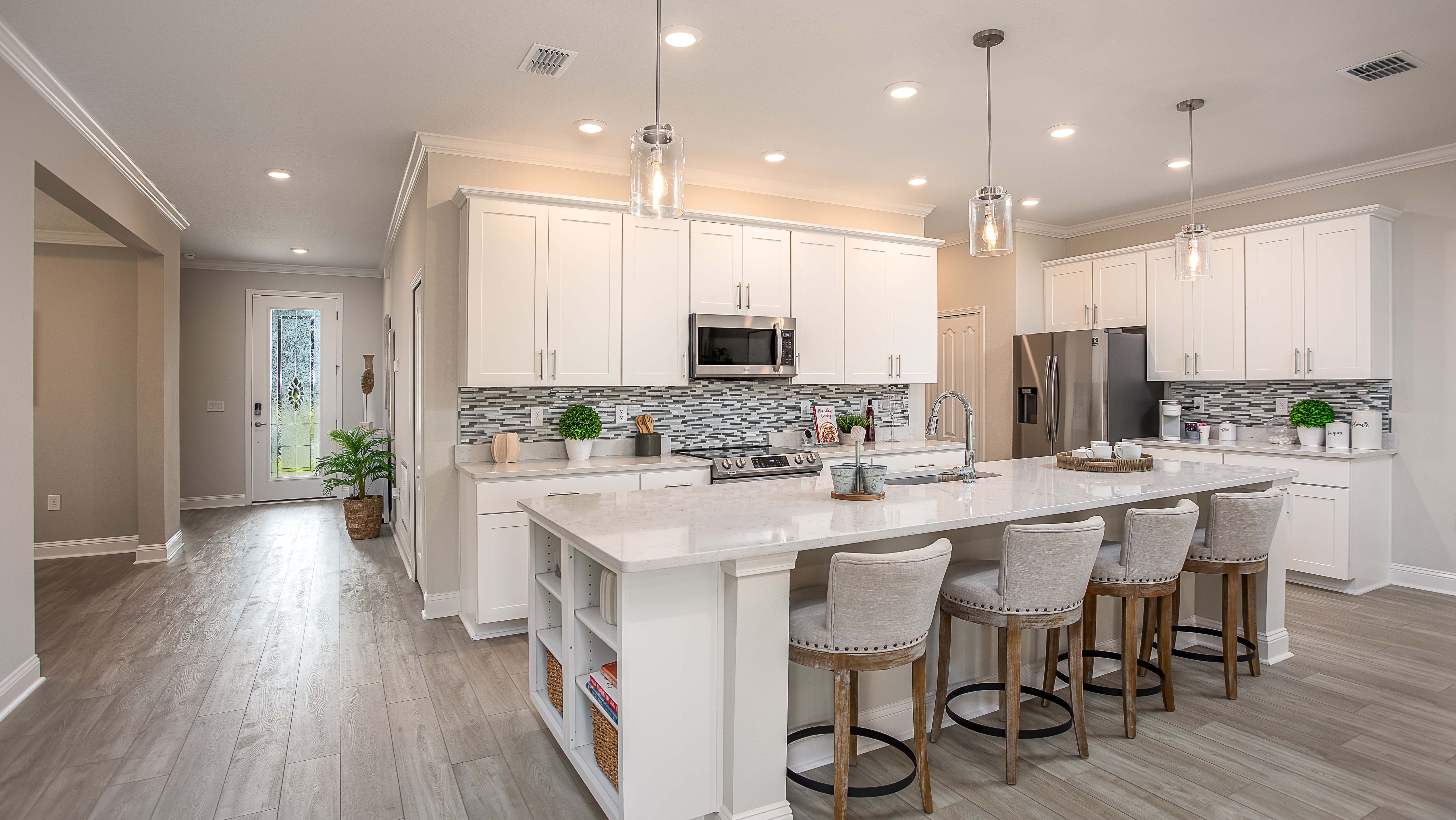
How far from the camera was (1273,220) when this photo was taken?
5.30m

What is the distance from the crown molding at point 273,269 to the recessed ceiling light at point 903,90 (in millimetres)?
6909

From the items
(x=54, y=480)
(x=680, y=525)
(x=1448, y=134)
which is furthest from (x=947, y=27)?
(x=54, y=480)

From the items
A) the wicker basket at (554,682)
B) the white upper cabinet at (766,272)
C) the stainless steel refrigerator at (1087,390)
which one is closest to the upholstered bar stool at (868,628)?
the wicker basket at (554,682)

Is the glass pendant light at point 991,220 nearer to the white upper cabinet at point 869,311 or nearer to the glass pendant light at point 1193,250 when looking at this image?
the glass pendant light at point 1193,250

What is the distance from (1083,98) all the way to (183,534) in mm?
7621

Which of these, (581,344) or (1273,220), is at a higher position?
(1273,220)

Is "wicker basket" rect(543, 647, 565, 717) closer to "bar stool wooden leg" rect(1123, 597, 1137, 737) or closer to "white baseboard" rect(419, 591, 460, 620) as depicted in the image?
"white baseboard" rect(419, 591, 460, 620)

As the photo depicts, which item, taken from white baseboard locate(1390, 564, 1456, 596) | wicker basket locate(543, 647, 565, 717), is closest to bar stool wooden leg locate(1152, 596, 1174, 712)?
wicker basket locate(543, 647, 565, 717)

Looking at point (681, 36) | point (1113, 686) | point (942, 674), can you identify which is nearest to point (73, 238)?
point (681, 36)

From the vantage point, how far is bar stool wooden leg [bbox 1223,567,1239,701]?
119 inches

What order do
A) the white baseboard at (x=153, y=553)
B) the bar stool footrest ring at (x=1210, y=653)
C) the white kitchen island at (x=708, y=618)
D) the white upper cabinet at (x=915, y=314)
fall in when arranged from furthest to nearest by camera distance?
1. the white baseboard at (x=153, y=553)
2. the white upper cabinet at (x=915, y=314)
3. the bar stool footrest ring at (x=1210, y=653)
4. the white kitchen island at (x=708, y=618)

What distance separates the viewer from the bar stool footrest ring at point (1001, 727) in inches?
99.0

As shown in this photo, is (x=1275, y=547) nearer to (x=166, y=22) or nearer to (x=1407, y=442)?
(x=1407, y=442)

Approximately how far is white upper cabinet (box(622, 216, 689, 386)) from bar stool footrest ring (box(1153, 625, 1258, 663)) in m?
2.89
